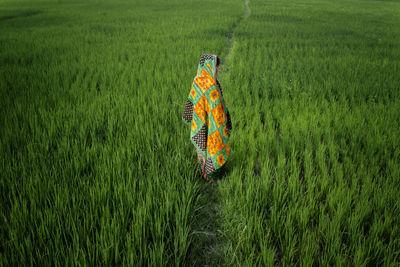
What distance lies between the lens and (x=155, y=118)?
2266 millimetres

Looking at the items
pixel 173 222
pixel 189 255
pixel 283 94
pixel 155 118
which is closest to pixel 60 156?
pixel 155 118

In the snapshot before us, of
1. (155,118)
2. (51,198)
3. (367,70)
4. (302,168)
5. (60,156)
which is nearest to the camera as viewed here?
(51,198)

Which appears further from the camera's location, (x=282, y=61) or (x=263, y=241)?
(x=282, y=61)

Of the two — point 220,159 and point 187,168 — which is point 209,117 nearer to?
point 220,159

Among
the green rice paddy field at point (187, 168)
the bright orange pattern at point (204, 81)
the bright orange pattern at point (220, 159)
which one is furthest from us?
the bright orange pattern at point (220, 159)

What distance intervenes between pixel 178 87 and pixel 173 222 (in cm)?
221

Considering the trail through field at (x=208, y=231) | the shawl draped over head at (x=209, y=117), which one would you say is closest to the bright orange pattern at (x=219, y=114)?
the shawl draped over head at (x=209, y=117)

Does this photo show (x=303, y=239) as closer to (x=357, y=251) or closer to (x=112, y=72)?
(x=357, y=251)

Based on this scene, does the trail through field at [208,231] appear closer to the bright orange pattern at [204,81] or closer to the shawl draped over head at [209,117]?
the shawl draped over head at [209,117]

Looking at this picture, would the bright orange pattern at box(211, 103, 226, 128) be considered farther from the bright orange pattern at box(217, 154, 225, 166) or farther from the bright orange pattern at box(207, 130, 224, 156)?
the bright orange pattern at box(217, 154, 225, 166)

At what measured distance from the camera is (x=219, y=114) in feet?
4.75

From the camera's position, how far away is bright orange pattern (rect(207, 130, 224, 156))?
1472mm

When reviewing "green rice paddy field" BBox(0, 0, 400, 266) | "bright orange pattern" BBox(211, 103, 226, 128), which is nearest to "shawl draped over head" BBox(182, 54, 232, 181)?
"bright orange pattern" BBox(211, 103, 226, 128)

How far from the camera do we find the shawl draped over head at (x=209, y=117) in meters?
1.43
